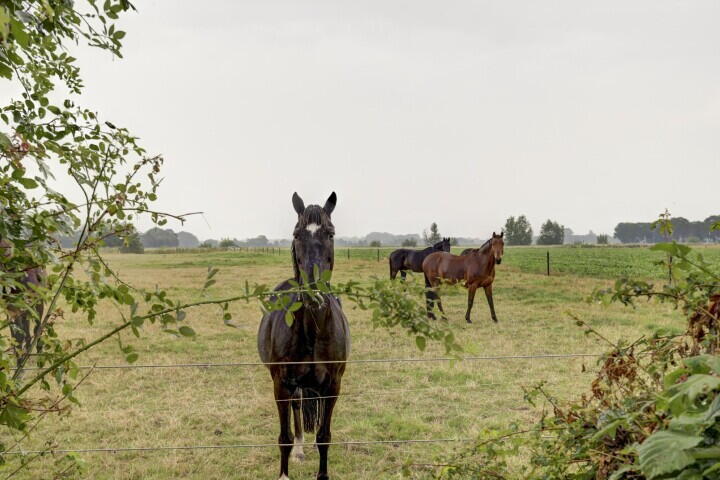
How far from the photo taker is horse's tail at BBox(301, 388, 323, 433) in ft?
13.9

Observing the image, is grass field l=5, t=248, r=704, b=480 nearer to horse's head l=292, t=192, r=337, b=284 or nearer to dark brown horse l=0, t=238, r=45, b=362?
horse's head l=292, t=192, r=337, b=284

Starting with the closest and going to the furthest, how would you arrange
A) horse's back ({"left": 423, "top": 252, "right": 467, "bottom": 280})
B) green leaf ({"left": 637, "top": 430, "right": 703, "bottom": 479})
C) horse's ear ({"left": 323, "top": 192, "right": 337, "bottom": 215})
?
green leaf ({"left": 637, "top": 430, "right": 703, "bottom": 479}) → horse's ear ({"left": 323, "top": 192, "right": 337, "bottom": 215}) → horse's back ({"left": 423, "top": 252, "right": 467, "bottom": 280})

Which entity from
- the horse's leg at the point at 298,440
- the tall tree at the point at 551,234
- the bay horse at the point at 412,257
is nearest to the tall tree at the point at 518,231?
the tall tree at the point at 551,234

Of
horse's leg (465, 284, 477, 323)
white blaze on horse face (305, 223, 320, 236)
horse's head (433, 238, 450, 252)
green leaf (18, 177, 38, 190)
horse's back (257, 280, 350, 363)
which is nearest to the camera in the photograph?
green leaf (18, 177, 38, 190)

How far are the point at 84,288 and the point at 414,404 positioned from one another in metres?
5.21

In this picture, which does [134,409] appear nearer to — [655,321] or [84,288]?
[84,288]

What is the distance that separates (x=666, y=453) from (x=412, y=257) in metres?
17.2

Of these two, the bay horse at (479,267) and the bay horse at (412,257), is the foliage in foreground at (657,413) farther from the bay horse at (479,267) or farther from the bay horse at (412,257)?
the bay horse at (412,257)

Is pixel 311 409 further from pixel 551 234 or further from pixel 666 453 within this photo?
pixel 551 234

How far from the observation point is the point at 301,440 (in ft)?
16.3

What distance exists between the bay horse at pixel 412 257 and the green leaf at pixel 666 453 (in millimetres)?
16117

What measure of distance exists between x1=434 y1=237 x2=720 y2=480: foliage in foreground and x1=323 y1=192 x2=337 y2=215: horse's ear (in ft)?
8.13

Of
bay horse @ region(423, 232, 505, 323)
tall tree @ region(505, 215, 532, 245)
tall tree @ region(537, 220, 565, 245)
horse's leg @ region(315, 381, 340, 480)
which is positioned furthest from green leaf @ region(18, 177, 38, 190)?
tall tree @ region(537, 220, 565, 245)

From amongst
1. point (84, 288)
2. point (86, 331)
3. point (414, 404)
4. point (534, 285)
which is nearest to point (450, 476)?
point (84, 288)
